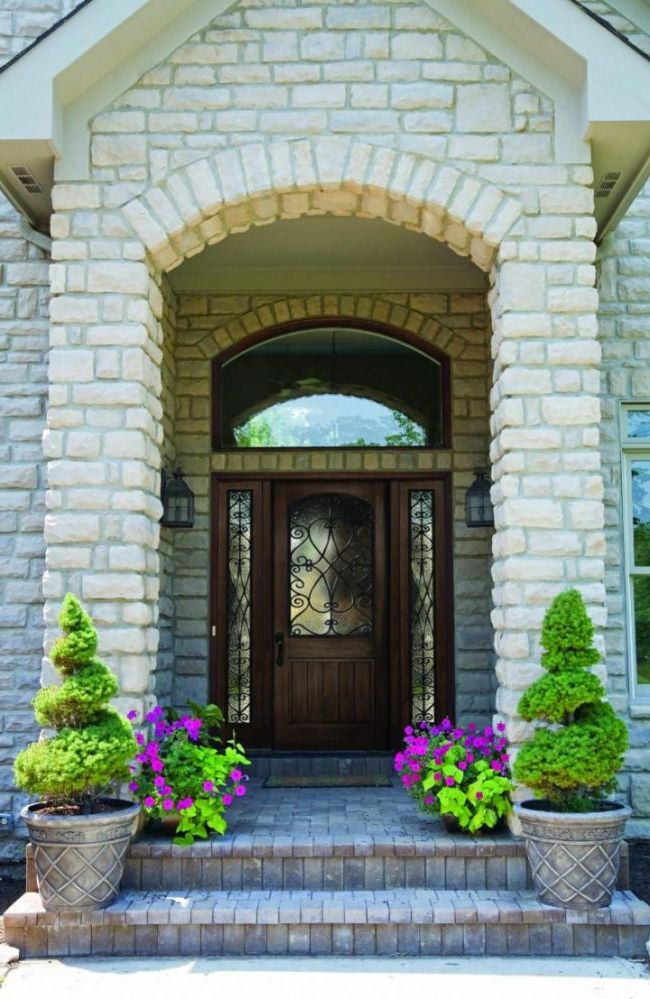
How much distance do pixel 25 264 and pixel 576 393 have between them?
3.95 m

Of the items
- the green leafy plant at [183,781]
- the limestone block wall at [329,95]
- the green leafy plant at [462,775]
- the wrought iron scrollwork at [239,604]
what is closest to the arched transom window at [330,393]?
the wrought iron scrollwork at [239,604]

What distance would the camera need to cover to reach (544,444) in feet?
17.8

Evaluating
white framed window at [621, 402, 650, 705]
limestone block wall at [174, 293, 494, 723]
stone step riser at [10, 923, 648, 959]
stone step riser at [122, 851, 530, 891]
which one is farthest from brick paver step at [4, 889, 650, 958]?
limestone block wall at [174, 293, 494, 723]

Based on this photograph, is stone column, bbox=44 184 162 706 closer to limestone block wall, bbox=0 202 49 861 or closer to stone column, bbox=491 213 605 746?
limestone block wall, bbox=0 202 49 861

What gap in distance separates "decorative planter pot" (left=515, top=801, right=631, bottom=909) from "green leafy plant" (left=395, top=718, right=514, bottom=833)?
382mm

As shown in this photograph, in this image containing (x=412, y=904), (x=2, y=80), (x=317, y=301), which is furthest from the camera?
(x=317, y=301)

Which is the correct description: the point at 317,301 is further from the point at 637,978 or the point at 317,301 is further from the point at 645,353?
the point at 637,978

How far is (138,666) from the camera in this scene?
5.34 meters

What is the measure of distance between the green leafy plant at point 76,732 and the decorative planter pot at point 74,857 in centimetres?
15

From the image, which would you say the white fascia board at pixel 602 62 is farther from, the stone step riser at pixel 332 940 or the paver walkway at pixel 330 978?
the paver walkway at pixel 330 978

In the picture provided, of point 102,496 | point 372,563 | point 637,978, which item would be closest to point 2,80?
point 102,496

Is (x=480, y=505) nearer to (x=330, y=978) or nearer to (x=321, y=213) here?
(x=321, y=213)

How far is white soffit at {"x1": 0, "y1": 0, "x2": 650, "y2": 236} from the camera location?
5328 mm

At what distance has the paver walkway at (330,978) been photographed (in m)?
4.26
